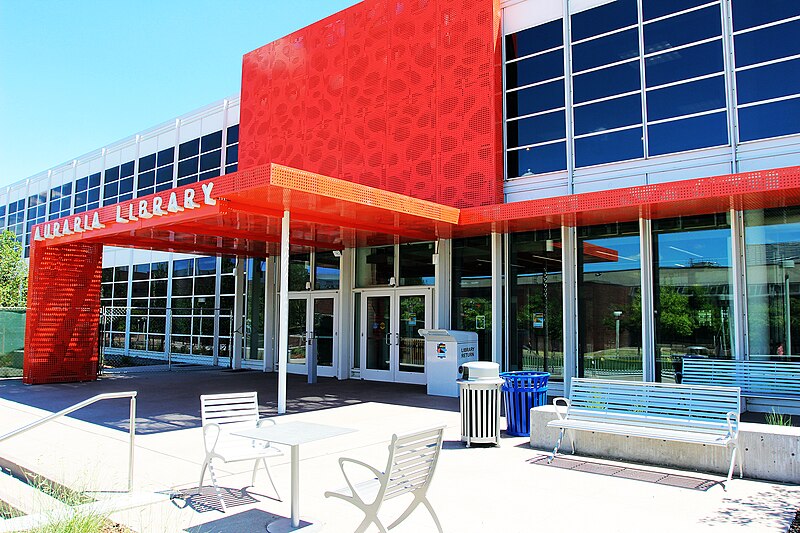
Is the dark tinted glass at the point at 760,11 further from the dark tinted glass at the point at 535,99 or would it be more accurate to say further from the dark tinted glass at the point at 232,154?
the dark tinted glass at the point at 232,154

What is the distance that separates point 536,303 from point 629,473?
21.0 ft

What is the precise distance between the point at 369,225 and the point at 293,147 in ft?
19.3

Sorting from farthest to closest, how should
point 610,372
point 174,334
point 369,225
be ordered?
point 174,334 → point 369,225 → point 610,372

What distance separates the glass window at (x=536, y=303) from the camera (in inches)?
498

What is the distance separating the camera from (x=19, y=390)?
13.8m

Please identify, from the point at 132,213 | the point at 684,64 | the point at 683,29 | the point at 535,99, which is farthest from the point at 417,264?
the point at 683,29

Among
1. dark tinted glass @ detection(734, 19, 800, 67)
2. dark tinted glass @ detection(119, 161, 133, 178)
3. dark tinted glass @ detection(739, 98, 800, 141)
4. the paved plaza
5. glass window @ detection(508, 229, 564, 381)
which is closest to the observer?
the paved plaza

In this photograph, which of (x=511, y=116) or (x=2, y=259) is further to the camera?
(x=2, y=259)

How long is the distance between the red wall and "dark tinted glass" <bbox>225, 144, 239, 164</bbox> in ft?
9.70

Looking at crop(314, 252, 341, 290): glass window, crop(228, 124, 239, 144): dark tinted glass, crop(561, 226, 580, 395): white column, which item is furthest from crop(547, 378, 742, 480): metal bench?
crop(228, 124, 239, 144): dark tinted glass

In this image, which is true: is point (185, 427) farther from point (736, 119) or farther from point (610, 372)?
point (736, 119)

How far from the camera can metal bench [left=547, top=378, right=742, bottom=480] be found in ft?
21.8

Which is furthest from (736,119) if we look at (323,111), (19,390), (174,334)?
(174,334)

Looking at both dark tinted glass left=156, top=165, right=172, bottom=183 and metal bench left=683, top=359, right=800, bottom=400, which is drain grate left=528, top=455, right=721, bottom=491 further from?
dark tinted glass left=156, top=165, right=172, bottom=183
